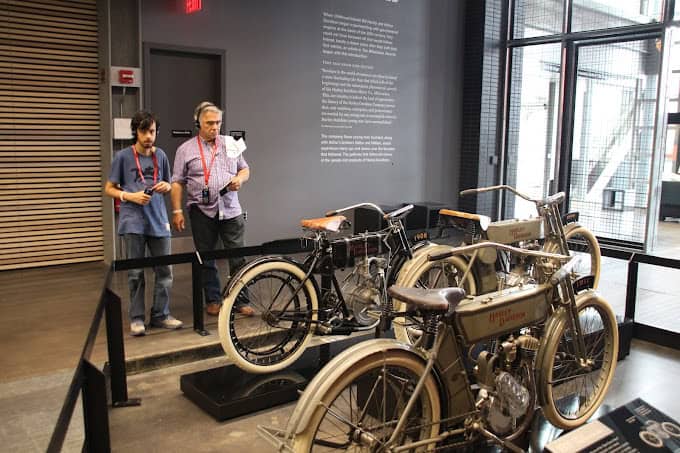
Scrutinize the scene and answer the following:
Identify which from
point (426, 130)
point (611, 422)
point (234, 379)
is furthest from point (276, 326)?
point (426, 130)

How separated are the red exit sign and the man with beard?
2055mm

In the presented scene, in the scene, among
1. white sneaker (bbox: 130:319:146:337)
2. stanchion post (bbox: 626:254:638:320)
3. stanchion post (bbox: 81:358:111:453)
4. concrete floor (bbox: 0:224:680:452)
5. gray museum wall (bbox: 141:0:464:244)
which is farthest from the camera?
gray museum wall (bbox: 141:0:464:244)

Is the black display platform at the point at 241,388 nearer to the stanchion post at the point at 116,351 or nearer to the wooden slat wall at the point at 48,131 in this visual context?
the stanchion post at the point at 116,351

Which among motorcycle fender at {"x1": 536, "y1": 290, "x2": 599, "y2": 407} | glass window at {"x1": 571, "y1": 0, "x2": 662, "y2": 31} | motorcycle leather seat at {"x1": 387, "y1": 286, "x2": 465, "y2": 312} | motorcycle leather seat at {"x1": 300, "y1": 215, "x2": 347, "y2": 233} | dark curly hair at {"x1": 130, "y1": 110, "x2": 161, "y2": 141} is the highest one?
glass window at {"x1": 571, "y1": 0, "x2": 662, "y2": 31}

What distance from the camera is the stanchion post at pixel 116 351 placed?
3.46 meters

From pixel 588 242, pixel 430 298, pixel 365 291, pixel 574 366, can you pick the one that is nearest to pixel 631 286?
pixel 588 242

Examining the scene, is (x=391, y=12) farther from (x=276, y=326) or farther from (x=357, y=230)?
(x=276, y=326)

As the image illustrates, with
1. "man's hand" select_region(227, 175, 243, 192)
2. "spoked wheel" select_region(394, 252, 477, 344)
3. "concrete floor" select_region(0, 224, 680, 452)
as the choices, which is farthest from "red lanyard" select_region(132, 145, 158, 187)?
"spoked wheel" select_region(394, 252, 477, 344)

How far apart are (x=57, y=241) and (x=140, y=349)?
2539 mm

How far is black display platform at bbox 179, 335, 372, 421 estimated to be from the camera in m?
3.54

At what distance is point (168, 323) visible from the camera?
15.6 ft

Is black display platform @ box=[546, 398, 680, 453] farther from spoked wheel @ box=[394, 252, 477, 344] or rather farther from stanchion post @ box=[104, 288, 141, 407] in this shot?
stanchion post @ box=[104, 288, 141, 407]

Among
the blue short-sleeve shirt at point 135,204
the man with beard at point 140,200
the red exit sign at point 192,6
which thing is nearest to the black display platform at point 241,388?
the man with beard at point 140,200

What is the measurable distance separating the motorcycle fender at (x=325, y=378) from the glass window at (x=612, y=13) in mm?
6384
